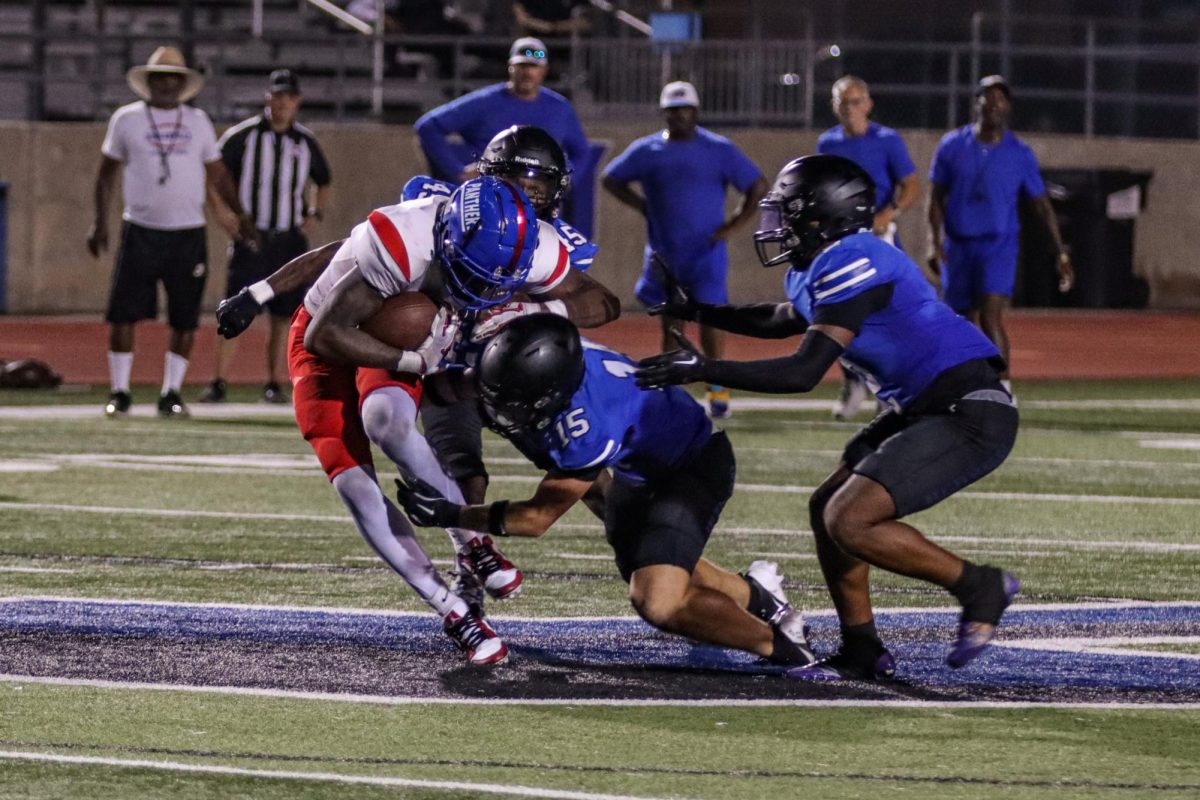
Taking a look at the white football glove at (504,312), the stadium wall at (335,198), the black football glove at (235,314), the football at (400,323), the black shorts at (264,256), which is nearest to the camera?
the white football glove at (504,312)

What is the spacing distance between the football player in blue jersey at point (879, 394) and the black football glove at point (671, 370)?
0.76ft

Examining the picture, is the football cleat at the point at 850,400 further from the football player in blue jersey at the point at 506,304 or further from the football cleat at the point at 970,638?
the football cleat at the point at 970,638

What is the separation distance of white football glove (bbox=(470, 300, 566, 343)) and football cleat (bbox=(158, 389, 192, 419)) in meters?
7.80

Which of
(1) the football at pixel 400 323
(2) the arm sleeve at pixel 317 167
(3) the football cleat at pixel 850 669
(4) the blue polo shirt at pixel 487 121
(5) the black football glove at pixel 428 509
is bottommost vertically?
(3) the football cleat at pixel 850 669

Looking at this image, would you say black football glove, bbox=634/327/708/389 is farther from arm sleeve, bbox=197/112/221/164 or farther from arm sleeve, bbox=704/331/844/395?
arm sleeve, bbox=197/112/221/164

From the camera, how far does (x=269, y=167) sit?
15.3 meters

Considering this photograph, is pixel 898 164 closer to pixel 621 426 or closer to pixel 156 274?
pixel 156 274

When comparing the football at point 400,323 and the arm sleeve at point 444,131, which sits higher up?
the arm sleeve at point 444,131

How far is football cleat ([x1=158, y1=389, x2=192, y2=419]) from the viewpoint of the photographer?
1429cm

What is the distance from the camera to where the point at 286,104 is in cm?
1514

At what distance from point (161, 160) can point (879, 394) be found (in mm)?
8775

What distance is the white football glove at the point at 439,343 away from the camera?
22.1 ft

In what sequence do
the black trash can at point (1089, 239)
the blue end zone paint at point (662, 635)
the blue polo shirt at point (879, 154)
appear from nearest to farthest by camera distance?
the blue end zone paint at point (662, 635)
the blue polo shirt at point (879, 154)
the black trash can at point (1089, 239)

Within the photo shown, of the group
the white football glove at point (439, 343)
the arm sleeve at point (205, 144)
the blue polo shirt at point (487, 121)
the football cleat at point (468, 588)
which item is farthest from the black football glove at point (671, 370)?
the arm sleeve at point (205, 144)
